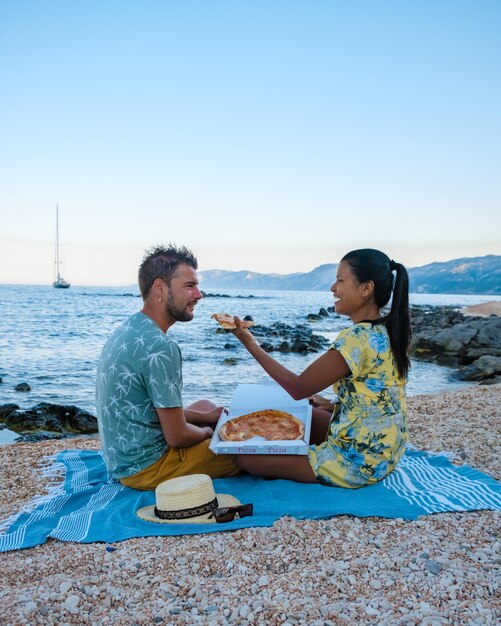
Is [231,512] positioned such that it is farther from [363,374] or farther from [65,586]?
[363,374]

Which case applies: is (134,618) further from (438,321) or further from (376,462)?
Answer: (438,321)

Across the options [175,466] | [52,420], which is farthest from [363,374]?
[52,420]

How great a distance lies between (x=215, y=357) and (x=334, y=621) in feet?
56.2

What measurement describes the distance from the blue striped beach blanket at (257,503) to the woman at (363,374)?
0.77ft

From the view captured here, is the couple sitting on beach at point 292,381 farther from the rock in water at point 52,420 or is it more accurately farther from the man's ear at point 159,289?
the rock in water at point 52,420

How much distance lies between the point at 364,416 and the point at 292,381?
23.0 inches

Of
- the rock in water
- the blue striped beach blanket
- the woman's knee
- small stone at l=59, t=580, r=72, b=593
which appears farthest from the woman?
the rock in water

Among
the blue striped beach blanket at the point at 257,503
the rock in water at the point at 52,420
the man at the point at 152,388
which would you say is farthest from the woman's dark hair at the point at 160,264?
the rock in water at the point at 52,420

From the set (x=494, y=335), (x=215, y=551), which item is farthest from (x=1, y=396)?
(x=494, y=335)

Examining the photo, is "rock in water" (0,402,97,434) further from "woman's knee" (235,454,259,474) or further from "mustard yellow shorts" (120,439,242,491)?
"woman's knee" (235,454,259,474)

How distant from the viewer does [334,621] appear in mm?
2586

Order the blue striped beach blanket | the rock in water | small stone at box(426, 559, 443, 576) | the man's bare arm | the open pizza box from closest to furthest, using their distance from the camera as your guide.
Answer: small stone at box(426, 559, 443, 576) < the blue striped beach blanket < the man's bare arm < the open pizza box < the rock in water

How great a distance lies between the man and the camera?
399 centimetres

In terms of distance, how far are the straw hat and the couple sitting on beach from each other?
431 mm
